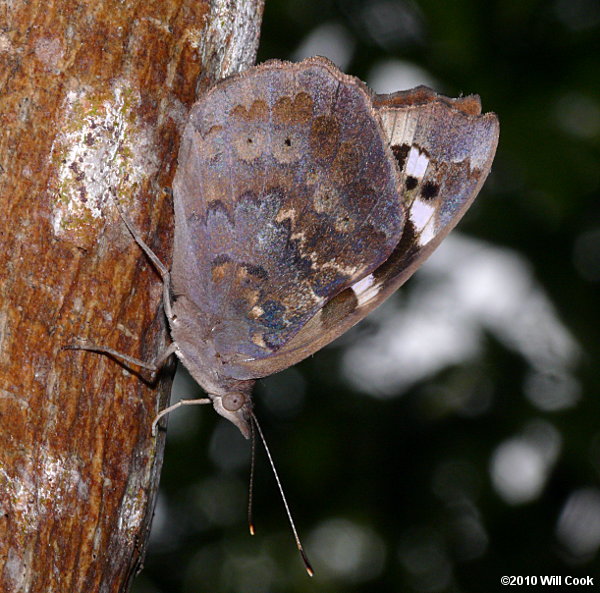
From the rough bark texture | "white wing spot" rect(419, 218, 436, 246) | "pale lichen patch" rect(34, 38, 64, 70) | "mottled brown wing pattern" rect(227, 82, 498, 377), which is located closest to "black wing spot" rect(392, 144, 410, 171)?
"mottled brown wing pattern" rect(227, 82, 498, 377)

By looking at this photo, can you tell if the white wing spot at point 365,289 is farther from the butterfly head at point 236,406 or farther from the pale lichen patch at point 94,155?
the pale lichen patch at point 94,155

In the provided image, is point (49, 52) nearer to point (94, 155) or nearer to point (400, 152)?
point (94, 155)

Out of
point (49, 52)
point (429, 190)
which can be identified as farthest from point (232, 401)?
point (49, 52)

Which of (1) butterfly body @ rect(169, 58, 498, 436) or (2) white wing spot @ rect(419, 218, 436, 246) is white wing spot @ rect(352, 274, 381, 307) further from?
(2) white wing spot @ rect(419, 218, 436, 246)

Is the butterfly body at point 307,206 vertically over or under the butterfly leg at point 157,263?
over

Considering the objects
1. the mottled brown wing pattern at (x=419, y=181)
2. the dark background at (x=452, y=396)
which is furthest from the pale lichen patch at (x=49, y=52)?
the dark background at (x=452, y=396)

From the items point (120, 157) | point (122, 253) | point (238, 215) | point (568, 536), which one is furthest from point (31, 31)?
point (568, 536)
